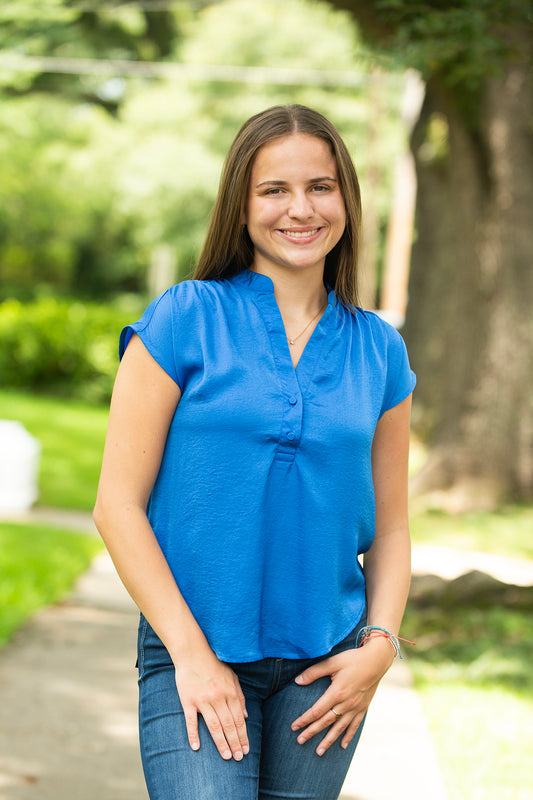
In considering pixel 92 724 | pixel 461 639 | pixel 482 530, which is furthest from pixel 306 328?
pixel 482 530

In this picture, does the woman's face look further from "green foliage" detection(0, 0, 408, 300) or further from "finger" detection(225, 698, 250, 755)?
"green foliage" detection(0, 0, 408, 300)

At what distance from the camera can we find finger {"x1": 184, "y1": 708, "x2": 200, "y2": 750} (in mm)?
1759

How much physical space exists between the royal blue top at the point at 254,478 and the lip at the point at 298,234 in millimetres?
188

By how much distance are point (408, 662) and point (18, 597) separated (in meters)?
2.15

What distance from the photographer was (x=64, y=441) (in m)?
10.7

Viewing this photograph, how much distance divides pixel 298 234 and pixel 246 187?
0.15 metres

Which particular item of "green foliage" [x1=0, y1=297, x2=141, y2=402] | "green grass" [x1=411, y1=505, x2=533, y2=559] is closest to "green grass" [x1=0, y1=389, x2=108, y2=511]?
"green foliage" [x1=0, y1=297, x2=141, y2=402]

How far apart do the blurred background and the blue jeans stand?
1116 mm

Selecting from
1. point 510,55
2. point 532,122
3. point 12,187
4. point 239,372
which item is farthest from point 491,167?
point 12,187

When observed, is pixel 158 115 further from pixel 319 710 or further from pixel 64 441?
pixel 319 710

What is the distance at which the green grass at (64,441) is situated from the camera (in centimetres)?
829

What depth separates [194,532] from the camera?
1.85m

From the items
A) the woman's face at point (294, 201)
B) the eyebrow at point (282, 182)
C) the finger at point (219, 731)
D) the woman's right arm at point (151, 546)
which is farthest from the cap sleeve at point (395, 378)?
the finger at point (219, 731)

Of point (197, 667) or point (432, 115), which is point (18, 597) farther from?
point (432, 115)
